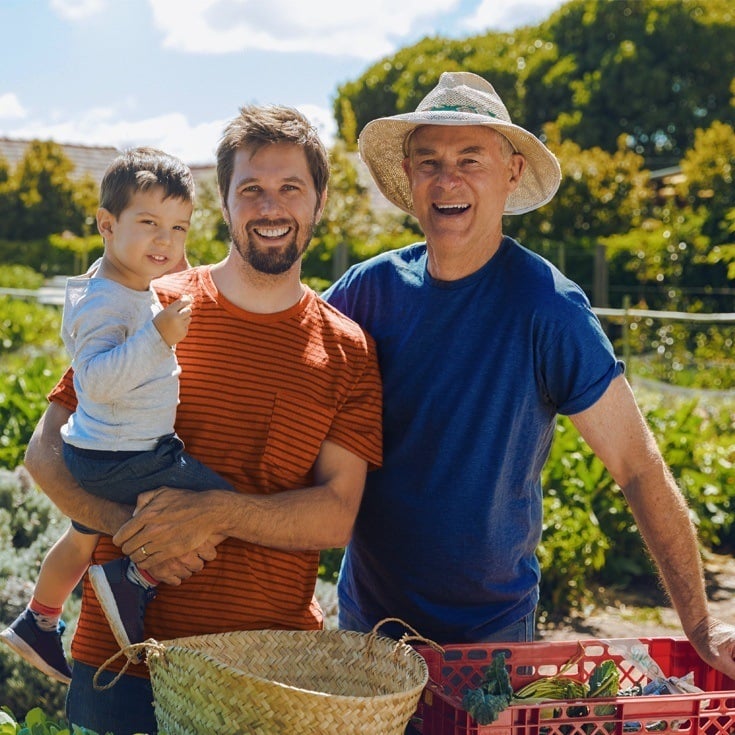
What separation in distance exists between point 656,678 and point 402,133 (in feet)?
5.29

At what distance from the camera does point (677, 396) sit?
393 inches

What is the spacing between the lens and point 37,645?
9.86ft

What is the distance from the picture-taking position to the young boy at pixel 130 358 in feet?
8.02

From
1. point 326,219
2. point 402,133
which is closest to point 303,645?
point 402,133

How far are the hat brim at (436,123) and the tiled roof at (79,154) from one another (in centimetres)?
3480

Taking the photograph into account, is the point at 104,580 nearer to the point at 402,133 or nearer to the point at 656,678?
the point at 656,678

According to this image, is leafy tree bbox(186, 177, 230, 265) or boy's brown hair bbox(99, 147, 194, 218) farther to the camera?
leafy tree bbox(186, 177, 230, 265)

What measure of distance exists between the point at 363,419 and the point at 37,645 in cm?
113

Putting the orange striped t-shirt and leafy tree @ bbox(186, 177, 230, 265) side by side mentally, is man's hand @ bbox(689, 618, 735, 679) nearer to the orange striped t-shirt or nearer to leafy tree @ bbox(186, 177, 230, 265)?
the orange striped t-shirt

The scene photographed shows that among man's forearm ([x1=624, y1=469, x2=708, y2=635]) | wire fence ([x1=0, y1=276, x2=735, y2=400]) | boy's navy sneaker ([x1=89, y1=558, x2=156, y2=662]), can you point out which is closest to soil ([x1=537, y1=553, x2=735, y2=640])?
man's forearm ([x1=624, y1=469, x2=708, y2=635])

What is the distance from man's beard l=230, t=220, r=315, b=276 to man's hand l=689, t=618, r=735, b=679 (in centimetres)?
130

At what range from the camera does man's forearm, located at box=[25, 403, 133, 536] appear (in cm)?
261

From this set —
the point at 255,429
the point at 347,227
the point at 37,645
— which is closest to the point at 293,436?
the point at 255,429

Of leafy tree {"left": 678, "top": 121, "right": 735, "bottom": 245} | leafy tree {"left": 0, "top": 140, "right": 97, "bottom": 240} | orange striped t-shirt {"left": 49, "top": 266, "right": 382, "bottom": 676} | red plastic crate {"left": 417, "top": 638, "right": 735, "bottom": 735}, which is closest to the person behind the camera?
red plastic crate {"left": 417, "top": 638, "right": 735, "bottom": 735}
